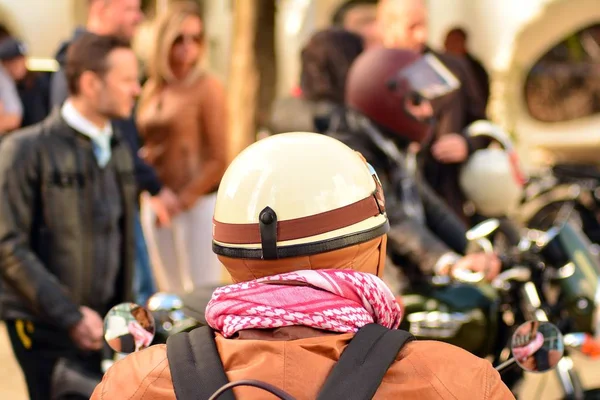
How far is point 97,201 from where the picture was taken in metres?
4.34

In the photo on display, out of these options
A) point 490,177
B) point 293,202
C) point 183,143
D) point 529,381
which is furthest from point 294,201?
point 529,381

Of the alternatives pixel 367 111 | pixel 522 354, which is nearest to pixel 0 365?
pixel 367 111

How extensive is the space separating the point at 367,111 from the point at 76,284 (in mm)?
1351

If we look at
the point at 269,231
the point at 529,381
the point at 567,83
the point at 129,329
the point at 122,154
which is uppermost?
the point at 269,231

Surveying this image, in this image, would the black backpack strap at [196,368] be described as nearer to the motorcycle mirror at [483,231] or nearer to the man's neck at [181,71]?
the motorcycle mirror at [483,231]

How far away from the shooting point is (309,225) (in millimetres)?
1979

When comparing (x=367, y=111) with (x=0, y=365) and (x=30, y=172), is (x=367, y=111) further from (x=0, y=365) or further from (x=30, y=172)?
(x=0, y=365)

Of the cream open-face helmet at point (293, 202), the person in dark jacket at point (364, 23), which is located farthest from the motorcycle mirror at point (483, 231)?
the cream open-face helmet at point (293, 202)

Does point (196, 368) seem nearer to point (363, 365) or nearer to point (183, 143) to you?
point (363, 365)

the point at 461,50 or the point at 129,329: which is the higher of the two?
the point at 129,329

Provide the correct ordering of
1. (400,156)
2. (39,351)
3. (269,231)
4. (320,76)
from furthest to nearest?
(320,76) < (400,156) < (39,351) < (269,231)

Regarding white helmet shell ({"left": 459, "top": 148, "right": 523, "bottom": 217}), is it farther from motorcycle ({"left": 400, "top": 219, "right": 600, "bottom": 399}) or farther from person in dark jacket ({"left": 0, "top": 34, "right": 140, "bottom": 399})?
person in dark jacket ({"left": 0, "top": 34, "right": 140, "bottom": 399})

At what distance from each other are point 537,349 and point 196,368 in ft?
2.94

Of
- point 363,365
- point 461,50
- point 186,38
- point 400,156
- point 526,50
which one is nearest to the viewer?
point 363,365
